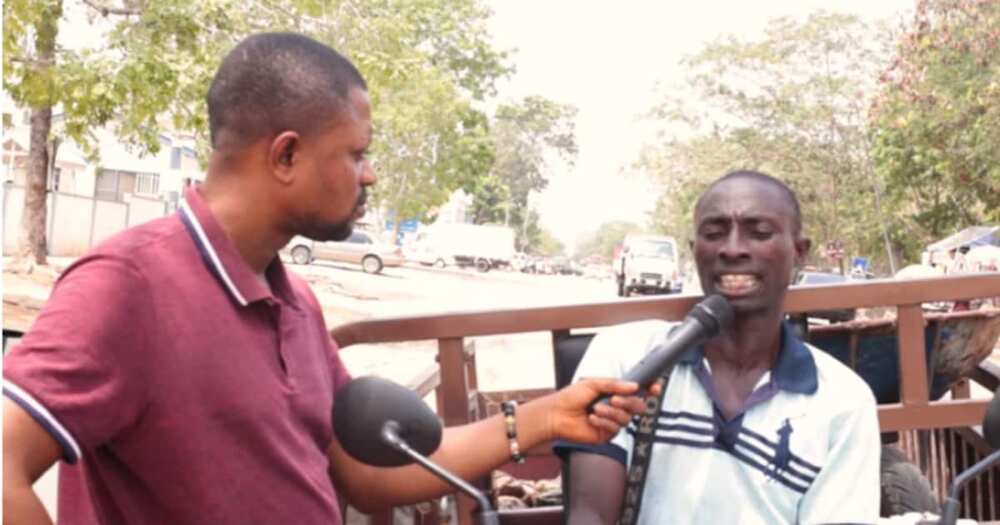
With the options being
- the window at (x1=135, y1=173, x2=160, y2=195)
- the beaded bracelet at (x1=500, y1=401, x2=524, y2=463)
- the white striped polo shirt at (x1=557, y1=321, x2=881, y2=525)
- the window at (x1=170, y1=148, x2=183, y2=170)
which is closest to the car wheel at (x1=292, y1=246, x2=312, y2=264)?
the window at (x1=135, y1=173, x2=160, y2=195)

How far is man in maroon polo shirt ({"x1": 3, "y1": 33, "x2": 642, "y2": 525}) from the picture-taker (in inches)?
59.3

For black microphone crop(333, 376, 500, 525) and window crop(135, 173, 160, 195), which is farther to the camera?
window crop(135, 173, 160, 195)

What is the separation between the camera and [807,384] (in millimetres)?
2492

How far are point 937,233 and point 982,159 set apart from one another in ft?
35.2

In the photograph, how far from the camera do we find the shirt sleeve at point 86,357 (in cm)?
148

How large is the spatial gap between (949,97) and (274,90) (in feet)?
68.3

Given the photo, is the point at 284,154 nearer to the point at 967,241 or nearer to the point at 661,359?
the point at 661,359

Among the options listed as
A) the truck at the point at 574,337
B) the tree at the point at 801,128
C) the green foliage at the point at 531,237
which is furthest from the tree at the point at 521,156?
the truck at the point at 574,337

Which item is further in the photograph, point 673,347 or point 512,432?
point 512,432

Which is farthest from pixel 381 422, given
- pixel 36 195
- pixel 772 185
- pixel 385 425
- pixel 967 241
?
pixel 967 241

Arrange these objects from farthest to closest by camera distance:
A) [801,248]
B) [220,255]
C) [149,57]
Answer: [149,57]
[801,248]
[220,255]

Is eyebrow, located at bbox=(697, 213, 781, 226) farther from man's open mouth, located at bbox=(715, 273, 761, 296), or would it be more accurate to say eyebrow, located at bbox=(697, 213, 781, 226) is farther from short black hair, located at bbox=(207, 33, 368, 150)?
short black hair, located at bbox=(207, 33, 368, 150)

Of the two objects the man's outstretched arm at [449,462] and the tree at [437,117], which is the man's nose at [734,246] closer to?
the man's outstretched arm at [449,462]

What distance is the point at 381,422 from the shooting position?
1.50 metres
